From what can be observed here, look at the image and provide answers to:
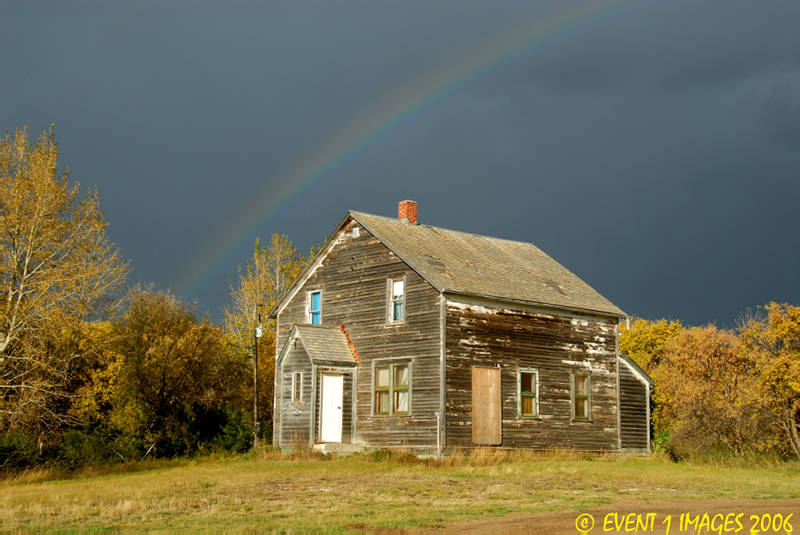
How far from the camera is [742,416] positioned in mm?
27938

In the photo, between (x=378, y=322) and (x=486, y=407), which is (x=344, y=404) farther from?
(x=486, y=407)

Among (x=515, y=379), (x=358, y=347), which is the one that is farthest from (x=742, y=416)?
(x=358, y=347)

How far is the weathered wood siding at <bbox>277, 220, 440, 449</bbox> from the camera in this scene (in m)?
28.5

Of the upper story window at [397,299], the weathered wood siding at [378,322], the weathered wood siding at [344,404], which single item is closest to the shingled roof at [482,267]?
the weathered wood siding at [378,322]

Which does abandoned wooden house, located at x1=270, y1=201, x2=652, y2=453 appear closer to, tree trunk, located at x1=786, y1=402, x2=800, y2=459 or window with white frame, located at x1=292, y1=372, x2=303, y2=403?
window with white frame, located at x1=292, y1=372, x2=303, y2=403

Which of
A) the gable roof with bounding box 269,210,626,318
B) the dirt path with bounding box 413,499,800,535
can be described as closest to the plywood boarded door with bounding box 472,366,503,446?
the gable roof with bounding box 269,210,626,318

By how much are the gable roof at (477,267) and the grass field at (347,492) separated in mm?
5891

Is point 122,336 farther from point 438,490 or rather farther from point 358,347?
point 438,490

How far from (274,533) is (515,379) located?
A: 1925 centimetres

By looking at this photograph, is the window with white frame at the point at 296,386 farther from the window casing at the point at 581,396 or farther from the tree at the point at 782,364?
the tree at the point at 782,364

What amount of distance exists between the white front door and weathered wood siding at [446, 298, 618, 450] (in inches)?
172

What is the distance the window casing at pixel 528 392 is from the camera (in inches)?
1200

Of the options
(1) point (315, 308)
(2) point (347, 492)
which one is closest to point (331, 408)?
(1) point (315, 308)

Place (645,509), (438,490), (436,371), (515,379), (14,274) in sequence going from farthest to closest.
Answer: (515,379), (436,371), (14,274), (438,490), (645,509)
